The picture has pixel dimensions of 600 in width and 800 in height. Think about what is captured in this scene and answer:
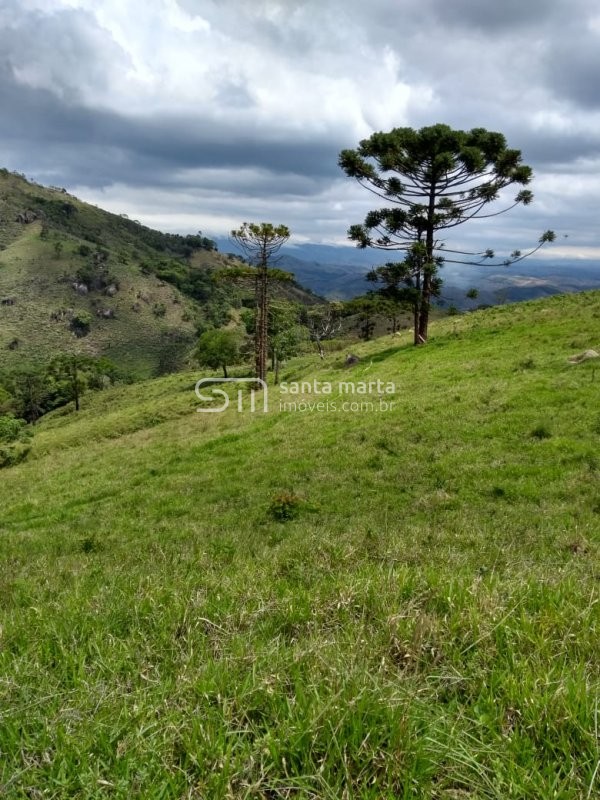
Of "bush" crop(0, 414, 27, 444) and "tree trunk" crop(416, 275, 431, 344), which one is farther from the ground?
"tree trunk" crop(416, 275, 431, 344)

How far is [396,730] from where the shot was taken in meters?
2.35

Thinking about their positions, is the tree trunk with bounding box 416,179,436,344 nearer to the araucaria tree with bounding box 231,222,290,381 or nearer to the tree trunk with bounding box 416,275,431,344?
the tree trunk with bounding box 416,275,431,344

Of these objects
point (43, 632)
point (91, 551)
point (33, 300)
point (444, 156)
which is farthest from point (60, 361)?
point (43, 632)

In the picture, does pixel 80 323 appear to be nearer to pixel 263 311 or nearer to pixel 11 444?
pixel 11 444

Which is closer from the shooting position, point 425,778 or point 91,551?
point 425,778

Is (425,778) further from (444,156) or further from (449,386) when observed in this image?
(444,156)

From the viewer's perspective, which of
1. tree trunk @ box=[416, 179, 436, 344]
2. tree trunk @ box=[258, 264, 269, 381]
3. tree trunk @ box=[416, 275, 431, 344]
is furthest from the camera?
tree trunk @ box=[258, 264, 269, 381]

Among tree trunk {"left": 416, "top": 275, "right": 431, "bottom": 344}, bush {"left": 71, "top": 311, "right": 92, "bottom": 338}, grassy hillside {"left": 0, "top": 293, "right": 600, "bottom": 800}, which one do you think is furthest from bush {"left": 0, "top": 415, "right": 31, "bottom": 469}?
bush {"left": 71, "top": 311, "right": 92, "bottom": 338}

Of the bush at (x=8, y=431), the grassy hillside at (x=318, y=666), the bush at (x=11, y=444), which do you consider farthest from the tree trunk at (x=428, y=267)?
the bush at (x=8, y=431)

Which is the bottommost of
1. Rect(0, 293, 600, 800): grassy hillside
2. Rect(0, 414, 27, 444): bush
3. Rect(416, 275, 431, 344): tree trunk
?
Rect(0, 414, 27, 444): bush

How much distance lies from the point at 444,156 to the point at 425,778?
3144cm

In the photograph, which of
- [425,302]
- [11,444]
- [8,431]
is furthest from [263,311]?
[8,431]

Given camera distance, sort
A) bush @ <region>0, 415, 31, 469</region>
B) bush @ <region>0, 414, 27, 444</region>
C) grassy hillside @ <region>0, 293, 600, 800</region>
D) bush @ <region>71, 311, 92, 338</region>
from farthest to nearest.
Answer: bush @ <region>71, 311, 92, 338</region>
bush @ <region>0, 414, 27, 444</region>
bush @ <region>0, 415, 31, 469</region>
grassy hillside @ <region>0, 293, 600, 800</region>

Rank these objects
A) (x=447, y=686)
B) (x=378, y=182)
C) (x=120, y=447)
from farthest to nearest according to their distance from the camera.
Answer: (x=378, y=182), (x=120, y=447), (x=447, y=686)
